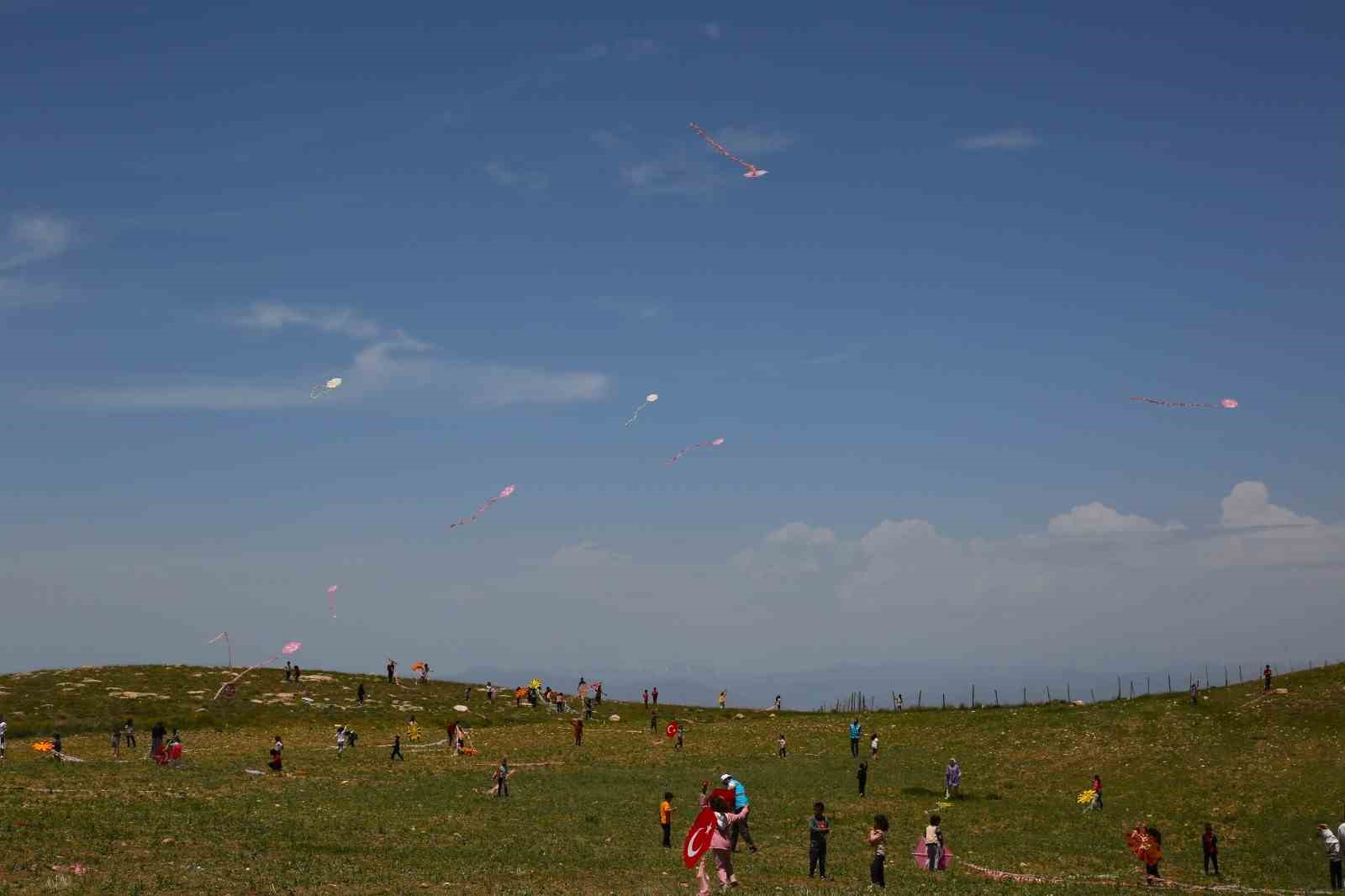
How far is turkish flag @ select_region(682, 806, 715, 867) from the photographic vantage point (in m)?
27.6

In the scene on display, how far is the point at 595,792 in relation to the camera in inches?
2206

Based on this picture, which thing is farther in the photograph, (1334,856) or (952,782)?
(952,782)

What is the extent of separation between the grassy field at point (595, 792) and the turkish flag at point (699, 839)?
187 inches

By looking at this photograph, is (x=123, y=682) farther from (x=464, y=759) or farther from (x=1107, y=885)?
(x=1107, y=885)

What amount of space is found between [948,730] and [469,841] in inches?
1947

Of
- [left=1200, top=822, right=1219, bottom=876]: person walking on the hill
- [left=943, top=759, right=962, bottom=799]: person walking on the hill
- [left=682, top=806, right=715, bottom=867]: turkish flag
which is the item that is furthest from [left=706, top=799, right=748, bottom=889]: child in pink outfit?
[left=943, top=759, right=962, bottom=799]: person walking on the hill

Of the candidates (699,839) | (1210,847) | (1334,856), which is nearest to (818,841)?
(699,839)

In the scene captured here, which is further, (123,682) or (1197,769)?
(123,682)

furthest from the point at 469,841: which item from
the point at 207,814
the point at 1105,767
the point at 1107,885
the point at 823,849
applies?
the point at 1105,767

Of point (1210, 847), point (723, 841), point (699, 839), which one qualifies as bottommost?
point (1210, 847)

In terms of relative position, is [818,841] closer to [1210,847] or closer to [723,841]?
[723,841]

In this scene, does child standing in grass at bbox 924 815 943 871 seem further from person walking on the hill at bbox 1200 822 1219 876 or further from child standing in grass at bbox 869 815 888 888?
person walking on the hill at bbox 1200 822 1219 876

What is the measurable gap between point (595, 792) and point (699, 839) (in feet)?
97.1

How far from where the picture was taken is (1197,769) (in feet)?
204
